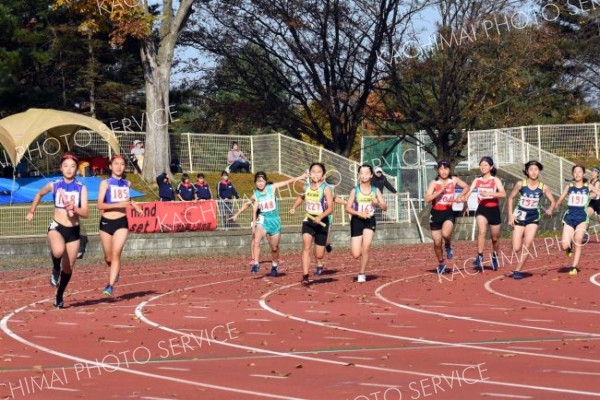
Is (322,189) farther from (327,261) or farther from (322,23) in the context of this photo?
(322,23)

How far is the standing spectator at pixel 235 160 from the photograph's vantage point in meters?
41.8

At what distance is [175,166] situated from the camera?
4244 centimetres

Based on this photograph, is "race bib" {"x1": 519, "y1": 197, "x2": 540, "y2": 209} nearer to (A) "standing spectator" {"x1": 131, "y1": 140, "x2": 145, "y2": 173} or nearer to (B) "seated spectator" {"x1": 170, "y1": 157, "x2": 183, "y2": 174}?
(A) "standing spectator" {"x1": 131, "y1": 140, "x2": 145, "y2": 173}

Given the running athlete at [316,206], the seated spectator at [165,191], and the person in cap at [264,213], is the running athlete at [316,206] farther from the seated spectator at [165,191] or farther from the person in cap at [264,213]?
the seated spectator at [165,191]

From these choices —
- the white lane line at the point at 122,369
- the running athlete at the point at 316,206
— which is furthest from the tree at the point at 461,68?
the white lane line at the point at 122,369

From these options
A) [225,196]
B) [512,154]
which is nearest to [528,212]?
[225,196]

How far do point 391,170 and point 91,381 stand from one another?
35.6 metres

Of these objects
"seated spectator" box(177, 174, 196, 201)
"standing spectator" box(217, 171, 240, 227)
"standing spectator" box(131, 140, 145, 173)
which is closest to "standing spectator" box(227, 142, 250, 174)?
"standing spectator" box(131, 140, 145, 173)

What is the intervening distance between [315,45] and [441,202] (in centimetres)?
2417

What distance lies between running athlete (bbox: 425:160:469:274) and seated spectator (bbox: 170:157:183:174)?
20.9 m

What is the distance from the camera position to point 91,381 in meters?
10.5

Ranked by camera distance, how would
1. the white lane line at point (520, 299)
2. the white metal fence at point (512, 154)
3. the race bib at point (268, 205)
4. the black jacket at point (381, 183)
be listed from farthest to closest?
the white metal fence at point (512, 154), the black jacket at point (381, 183), the race bib at point (268, 205), the white lane line at point (520, 299)

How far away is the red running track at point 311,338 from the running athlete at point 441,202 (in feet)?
2.19

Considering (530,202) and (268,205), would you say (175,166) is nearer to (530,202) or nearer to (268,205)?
(268,205)
